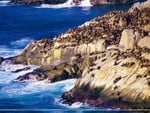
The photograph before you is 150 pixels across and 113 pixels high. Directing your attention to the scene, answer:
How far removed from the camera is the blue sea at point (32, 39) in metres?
41.7

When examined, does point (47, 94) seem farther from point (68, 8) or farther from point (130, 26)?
point (68, 8)

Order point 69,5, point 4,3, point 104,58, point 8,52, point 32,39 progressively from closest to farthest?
point 104,58
point 8,52
point 32,39
point 69,5
point 4,3

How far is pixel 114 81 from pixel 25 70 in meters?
6.90

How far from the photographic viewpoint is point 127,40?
46.8m

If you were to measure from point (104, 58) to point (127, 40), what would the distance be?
2387mm

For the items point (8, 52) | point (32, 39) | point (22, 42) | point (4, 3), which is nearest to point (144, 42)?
point (32, 39)

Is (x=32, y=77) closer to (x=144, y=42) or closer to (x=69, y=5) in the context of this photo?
(x=144, y=42)

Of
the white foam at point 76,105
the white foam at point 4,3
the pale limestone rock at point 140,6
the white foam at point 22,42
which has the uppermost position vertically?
the pale limestone rock at point 140,6

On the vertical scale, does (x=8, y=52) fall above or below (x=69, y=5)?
below

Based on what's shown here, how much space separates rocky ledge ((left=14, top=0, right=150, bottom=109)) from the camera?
4169 centimetres

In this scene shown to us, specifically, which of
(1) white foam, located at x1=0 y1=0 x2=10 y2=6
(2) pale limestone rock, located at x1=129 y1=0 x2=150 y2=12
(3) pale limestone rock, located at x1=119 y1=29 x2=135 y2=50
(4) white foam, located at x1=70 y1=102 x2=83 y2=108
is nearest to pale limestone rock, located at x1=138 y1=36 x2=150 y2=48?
(3) pale limestone rock, located at x1=119 y1=29 x2=135 y2=50

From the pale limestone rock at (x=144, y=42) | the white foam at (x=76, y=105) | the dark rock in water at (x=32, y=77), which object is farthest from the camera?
the pale limestone rock at (x=144, y=42)

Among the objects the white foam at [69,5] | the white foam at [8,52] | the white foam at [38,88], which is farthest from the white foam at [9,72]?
the white foam at [69,5]

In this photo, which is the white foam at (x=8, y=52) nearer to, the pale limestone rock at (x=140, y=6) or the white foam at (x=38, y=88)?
the white foam at (x=38, y=88)
